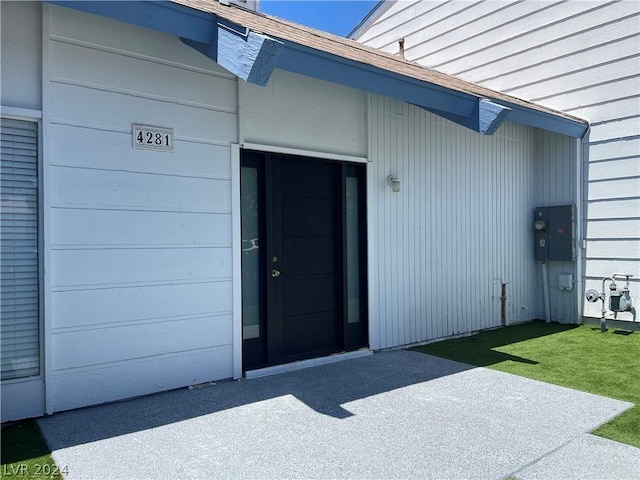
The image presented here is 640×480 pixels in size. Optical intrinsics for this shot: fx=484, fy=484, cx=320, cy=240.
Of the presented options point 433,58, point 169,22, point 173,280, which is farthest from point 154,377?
point 433,58

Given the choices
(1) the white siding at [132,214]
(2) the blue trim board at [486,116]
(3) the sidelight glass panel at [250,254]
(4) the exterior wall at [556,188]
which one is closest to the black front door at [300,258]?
(3) the sidelight glass panel at [250,254]

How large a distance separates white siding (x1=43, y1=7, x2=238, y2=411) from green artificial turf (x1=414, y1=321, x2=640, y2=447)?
2871 millimetres

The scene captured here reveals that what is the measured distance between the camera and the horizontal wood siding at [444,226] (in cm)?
577

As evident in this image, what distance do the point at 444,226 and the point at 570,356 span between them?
2.14 meters

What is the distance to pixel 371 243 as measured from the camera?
560cm

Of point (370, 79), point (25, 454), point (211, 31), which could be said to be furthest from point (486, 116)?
point (25, 454)

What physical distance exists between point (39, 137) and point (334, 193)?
2880 mm

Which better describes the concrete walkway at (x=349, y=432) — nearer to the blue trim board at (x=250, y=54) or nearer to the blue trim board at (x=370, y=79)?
the blue trim board at (x=250, y=54)

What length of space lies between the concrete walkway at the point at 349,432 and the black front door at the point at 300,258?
0.56m

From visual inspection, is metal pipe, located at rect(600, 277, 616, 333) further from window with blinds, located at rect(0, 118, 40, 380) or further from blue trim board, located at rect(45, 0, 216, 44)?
window with blinds, located at rect(0, 118, 40, 380)

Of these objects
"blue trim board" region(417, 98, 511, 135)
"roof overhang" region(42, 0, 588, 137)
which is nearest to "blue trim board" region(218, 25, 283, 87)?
"roof overhang" region(42, 0, 588, 137)

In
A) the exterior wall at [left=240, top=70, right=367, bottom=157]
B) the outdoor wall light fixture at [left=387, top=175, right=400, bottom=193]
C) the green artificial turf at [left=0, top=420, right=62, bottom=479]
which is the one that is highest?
the exterior wall at [left=240, top=70, right=367, bottom=157]

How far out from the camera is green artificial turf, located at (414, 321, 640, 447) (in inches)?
159

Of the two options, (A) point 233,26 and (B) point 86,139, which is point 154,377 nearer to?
(B) point 86,139
